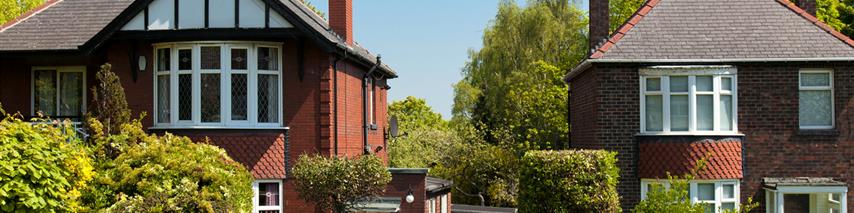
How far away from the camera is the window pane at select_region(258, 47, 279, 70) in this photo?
22266 millimetres

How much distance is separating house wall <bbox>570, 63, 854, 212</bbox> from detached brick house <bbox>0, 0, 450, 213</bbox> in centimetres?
457

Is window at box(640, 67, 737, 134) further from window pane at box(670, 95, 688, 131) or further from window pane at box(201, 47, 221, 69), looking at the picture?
window pane at box(201, 47, 221, 69)

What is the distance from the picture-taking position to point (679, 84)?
22984mm

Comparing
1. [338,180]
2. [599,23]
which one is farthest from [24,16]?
[599,23]

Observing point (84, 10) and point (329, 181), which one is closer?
point (329, 181)

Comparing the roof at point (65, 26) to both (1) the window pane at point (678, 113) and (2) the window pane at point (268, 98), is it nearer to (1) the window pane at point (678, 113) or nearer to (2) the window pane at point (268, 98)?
(2) the window pane at point (268, 98)

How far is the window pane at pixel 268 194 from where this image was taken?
22.4 meters

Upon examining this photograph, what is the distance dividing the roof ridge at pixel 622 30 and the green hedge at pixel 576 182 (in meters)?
2.53


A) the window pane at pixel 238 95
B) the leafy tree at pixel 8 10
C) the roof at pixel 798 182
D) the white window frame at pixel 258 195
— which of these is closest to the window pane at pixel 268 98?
the window pane at pixel 238 95

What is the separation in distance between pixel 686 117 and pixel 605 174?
2.82 m

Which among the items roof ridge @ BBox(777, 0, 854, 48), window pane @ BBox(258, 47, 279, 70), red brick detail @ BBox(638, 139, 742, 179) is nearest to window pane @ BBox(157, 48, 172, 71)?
window pane @ BBox(258, 47, 279, 70)

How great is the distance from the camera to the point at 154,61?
22531 mm

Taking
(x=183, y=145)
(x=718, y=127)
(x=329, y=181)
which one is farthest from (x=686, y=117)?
(x=183, y=145)

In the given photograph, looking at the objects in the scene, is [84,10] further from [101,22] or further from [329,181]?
[329,181]
